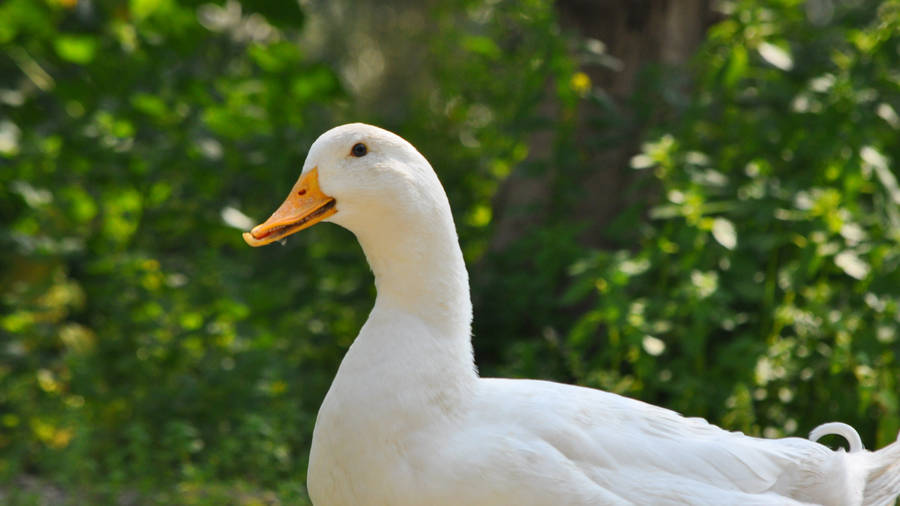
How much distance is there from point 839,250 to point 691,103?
3.39ft

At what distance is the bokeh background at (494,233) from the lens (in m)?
4.38

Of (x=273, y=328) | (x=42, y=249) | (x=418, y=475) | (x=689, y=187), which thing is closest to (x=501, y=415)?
(x=418, y=475)

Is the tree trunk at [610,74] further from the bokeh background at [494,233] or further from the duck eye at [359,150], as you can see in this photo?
the duck eye at [359,150]

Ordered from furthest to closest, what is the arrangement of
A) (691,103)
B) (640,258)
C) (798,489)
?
(691,103)
(640,258)
(798,489)

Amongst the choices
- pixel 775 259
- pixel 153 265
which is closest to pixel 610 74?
pixel 775 259

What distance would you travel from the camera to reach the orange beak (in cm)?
271

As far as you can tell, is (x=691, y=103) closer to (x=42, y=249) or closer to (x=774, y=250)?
(x=774, y=250)


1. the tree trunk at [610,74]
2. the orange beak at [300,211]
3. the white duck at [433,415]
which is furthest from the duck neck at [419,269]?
the tree trunk at [610,74]

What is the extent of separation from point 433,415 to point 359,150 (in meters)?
0.69

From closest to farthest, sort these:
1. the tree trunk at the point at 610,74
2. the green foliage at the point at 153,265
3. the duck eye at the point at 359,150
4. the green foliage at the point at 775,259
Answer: the duck eye at the point at 359,150
the green foliage at the point at 775,259
the green foliage at the point at 153,265
the tree trunk at the point at 610,74

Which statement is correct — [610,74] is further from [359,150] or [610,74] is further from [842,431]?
[359,150]

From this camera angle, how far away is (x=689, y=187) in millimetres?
4500

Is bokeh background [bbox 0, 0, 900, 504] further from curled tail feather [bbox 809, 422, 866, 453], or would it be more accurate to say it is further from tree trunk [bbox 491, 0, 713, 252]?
curled tail feather [bbox 809, 422, 866, 453]

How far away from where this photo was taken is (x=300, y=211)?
8.99 feet
